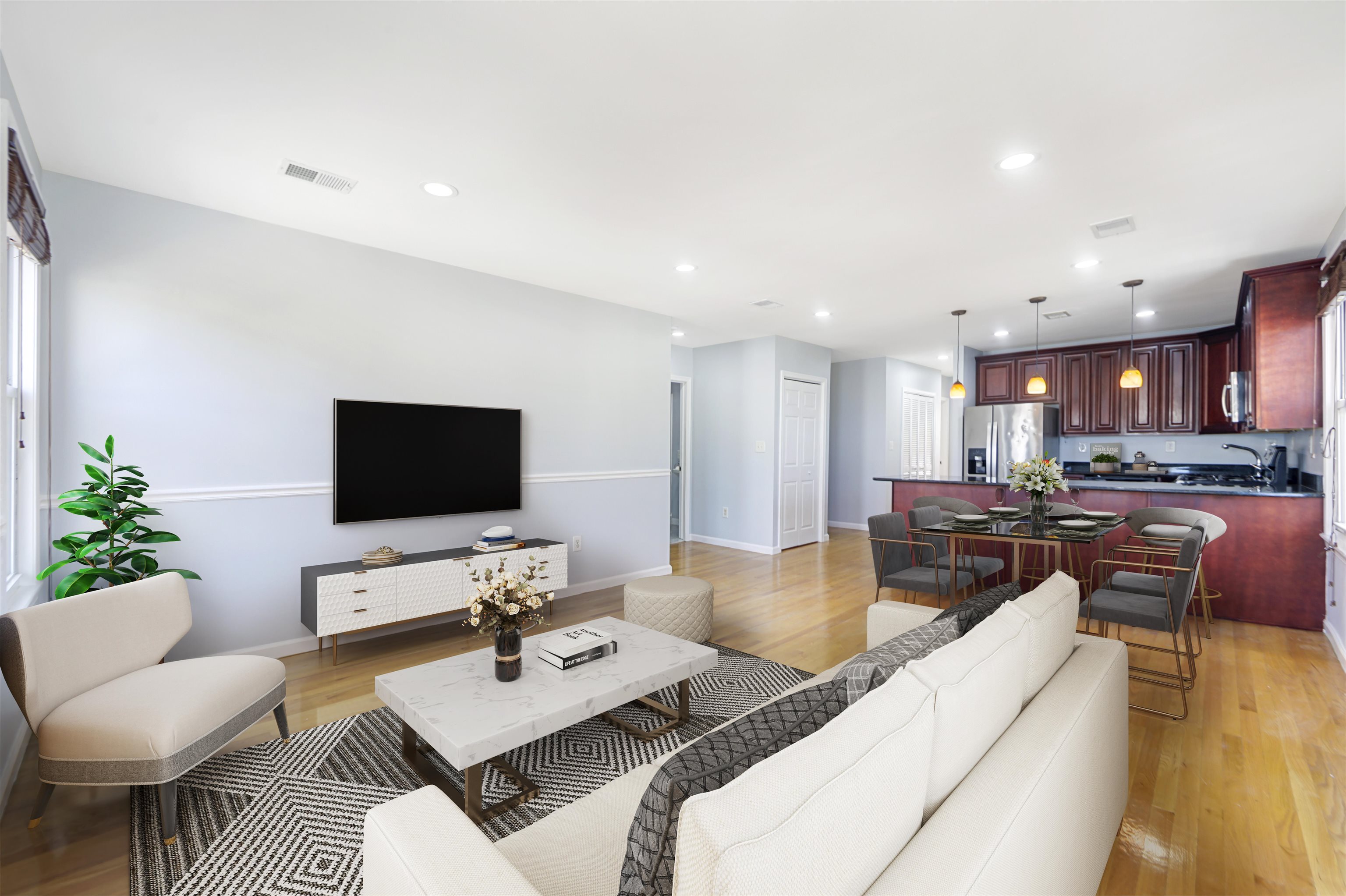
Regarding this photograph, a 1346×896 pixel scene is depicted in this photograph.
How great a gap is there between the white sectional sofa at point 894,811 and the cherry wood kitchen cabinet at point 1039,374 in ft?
21.9

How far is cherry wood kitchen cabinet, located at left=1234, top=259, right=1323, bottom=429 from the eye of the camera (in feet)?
13.1

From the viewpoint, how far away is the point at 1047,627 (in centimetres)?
167

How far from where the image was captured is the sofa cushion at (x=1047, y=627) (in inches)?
61.4

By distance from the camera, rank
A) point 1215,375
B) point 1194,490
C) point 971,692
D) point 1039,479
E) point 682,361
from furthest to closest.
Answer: point 682,361 < point 1215,375 < point 1194,490 < point 1039,479 < point 971,692

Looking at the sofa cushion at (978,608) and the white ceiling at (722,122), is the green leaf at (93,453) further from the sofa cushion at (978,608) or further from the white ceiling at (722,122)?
the sofa cushion at (978,608)

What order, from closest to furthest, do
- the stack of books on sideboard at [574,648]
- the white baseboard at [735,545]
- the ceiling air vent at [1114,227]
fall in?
the stack of books on sideboard at [574,648] < the ceiling air vent at [1114,227] < the white baseboard at [735,545]

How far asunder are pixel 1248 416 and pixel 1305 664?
2133mm

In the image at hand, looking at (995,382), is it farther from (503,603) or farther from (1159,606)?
(503,603)

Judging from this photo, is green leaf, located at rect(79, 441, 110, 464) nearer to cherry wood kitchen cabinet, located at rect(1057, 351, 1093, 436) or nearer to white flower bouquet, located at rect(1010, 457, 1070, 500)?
white flower bouquet, located at rect(1010, 457, 1070, 500)

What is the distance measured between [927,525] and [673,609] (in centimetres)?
204

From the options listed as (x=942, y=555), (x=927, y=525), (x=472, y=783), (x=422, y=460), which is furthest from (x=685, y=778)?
(x=942, y=555)

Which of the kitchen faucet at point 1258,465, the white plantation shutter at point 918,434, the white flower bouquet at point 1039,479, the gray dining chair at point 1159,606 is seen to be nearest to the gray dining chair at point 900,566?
the white flower bouquet at point 1039,479

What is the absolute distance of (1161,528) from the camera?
3.99 m

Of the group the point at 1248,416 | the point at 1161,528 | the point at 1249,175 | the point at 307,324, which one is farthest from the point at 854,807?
the point at 1248,416
